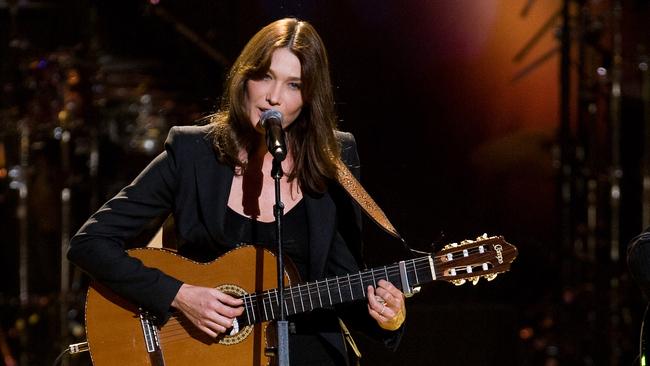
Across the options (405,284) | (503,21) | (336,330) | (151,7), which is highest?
(151,7)

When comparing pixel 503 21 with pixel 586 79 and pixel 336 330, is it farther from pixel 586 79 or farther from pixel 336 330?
pixel 336 330

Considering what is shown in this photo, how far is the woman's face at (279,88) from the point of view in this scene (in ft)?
10.7

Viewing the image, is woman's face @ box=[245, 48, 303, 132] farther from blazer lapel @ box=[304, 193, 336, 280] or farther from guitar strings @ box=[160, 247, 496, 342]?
guitar strings @ box=[160, 247, 496, 342]

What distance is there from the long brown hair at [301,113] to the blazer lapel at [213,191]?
0.05 m

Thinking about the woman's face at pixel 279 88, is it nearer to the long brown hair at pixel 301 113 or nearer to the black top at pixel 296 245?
the long brown hair at pixel 301 113

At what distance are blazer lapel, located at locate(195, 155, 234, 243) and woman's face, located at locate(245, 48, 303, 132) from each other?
22cm

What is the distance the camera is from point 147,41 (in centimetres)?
524

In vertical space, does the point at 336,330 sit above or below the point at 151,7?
below

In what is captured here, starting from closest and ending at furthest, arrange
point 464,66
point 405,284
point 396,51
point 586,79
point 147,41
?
point 405,284, point 396,51, point 464,66, point 147,41, point 586,79

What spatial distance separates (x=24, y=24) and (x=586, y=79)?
12.4 ft

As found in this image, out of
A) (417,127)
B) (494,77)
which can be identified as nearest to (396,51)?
(417,127)

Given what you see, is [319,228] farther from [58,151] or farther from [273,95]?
[58,151]

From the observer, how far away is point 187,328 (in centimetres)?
331

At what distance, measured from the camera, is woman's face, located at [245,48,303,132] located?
3273mm
